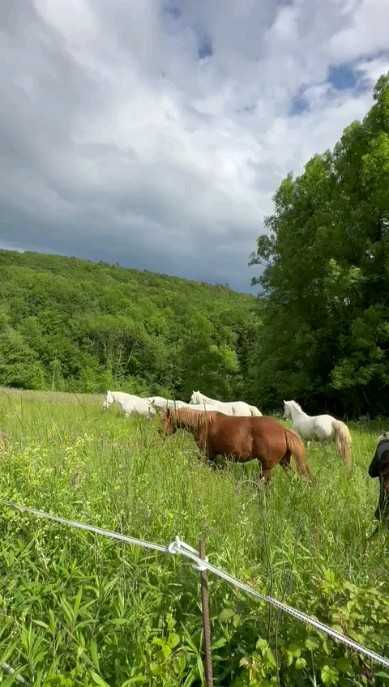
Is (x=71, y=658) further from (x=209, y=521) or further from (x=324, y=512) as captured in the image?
(x=324, y=512)

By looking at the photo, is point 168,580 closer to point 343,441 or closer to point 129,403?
point 343,441

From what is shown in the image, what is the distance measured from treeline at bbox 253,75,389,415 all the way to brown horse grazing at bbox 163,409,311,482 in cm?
1101

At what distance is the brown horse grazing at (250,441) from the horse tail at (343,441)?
151cm

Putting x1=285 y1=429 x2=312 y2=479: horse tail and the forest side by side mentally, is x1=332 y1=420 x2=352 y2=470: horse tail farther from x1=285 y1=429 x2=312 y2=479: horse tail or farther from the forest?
the forest

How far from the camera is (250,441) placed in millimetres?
5598

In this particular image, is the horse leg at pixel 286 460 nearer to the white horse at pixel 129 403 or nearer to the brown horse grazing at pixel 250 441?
the brown horse grazing at pixel 250 441

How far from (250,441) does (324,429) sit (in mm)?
3338

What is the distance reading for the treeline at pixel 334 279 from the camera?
16.0 metres

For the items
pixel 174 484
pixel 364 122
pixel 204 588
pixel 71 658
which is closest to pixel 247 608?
pixel 204 588

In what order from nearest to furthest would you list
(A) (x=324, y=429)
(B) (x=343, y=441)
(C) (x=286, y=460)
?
(C) (x=286, y=460)
(B) (x=343, y=441)
(A) (x=324, y=429)

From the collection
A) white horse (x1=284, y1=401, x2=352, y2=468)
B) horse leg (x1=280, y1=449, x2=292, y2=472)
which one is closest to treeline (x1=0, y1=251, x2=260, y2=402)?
white horse (x1=284, y1=401, x2=352, y2=468)

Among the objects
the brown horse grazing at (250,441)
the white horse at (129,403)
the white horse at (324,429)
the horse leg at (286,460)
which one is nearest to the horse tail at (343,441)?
the white horse at (324,429)

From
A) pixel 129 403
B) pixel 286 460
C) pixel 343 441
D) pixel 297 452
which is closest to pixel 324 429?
pixel 343 441

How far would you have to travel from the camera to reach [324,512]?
337 cm
